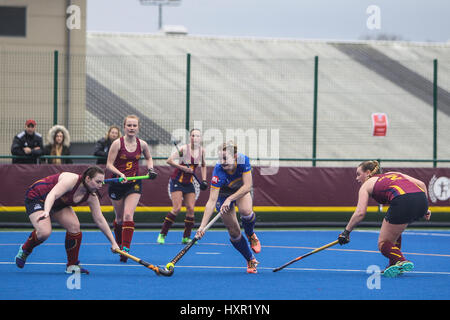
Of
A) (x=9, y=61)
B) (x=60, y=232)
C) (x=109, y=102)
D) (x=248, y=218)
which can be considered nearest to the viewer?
(x=248, y=218)

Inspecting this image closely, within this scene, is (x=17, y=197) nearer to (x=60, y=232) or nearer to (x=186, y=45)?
(x=60, y=232)

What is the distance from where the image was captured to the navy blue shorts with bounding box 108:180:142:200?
1007cm

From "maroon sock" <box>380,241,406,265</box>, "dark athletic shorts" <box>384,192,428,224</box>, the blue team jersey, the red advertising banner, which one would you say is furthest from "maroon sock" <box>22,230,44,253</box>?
the red advertising banner

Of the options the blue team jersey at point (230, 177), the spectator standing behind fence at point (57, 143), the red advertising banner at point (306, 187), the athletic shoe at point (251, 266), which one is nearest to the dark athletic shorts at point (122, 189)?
the blue team jersey at point (230, 177)

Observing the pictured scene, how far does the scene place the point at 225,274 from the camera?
8.91 m

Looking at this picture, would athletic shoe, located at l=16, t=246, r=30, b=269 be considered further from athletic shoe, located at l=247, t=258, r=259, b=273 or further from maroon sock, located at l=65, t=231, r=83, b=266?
athletic shoe, located at l=247, t=258, r=259, b=273

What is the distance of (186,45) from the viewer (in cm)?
A: 3462

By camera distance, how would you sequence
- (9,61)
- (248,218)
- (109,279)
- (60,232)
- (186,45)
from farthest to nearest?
(186,45), (9,61), (60,232), (248,218), (109,279)

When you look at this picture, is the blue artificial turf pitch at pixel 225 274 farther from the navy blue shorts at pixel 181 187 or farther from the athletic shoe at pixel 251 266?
the navy blue shorts at pixel 181 187

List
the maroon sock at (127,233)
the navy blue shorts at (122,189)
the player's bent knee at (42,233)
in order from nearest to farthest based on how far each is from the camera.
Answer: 1. the player's bent knee at (42,233)
2. the maroon sock at (127,233)
3. the navy blue shorts at (122,189)

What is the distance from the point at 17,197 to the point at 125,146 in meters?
4.95

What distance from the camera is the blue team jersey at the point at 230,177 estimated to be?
9008 mm

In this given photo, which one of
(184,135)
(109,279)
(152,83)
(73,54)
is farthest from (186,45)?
(109,279)

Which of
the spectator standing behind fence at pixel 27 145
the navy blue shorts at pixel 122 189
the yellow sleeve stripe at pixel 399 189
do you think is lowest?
the navy blue shorts at pixel 122 189
